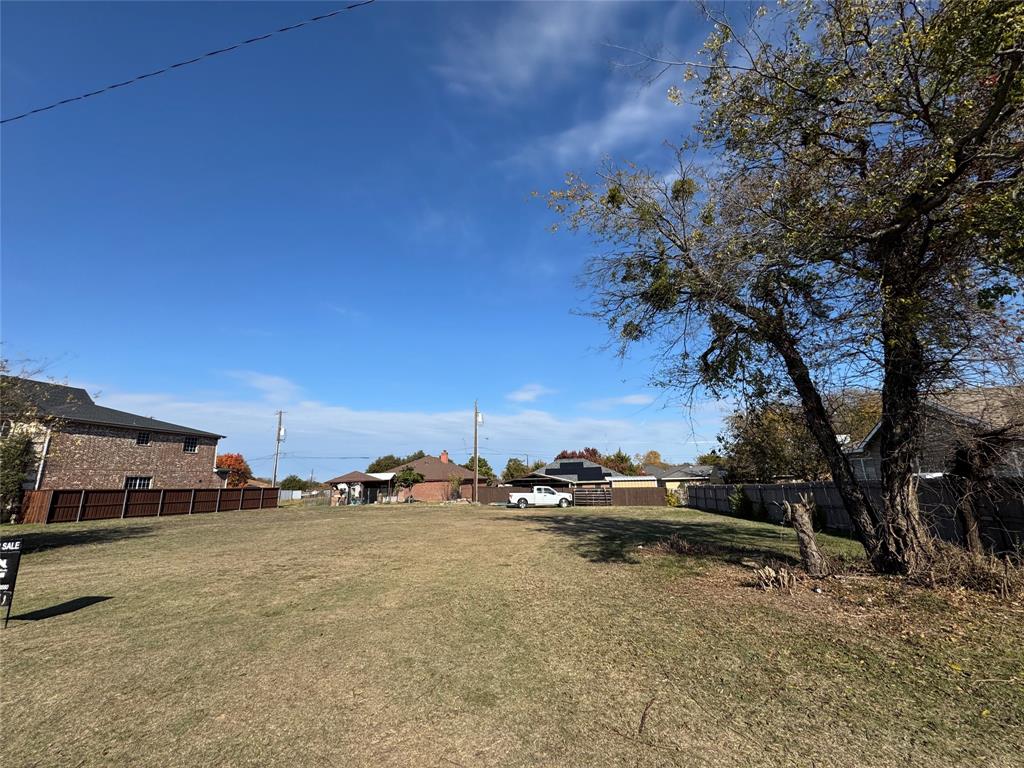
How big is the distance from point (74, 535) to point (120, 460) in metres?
16.6

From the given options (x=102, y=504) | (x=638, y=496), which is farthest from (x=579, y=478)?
(x=102, y=504)

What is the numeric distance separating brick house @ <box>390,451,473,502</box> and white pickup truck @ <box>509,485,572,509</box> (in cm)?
1546

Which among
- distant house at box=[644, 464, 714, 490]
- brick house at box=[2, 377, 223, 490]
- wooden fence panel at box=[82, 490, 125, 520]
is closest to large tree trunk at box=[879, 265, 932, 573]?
wooden fence panel at box=[82, 490, 125, 520]

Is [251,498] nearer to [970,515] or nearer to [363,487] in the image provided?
[363,487]

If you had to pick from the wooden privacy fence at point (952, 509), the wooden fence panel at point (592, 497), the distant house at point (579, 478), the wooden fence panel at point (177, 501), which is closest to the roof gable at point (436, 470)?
the distant house at point (579, 478)

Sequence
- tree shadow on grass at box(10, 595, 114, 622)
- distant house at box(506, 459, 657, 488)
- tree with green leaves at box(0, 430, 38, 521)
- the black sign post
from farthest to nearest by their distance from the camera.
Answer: distant house at box(506, 459, 657, 488) < tree with green leaves at box(0, 430, 38, 521) < tree shadow on grass at box(10, 595, 114, 622) < the black sign post

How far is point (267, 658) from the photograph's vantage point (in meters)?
4.80

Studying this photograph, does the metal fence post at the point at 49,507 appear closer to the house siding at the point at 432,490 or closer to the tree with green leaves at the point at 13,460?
the tree with green leaves at the point at 13,460

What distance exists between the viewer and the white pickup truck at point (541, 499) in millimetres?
34025

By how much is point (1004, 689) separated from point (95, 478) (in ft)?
125

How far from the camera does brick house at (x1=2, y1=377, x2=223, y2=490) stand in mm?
26062

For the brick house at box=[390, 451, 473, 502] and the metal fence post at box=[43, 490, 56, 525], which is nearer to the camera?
the metal fence post at box=[43, 490, 56, 525]

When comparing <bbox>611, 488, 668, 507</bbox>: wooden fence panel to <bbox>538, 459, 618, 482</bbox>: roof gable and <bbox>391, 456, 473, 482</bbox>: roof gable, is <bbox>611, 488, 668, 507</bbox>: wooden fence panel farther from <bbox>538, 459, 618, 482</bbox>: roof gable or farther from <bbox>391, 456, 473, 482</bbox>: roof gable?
<bbox>391, 456, 473, 482</bbox>: roof gable

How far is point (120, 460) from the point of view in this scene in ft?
97.3
